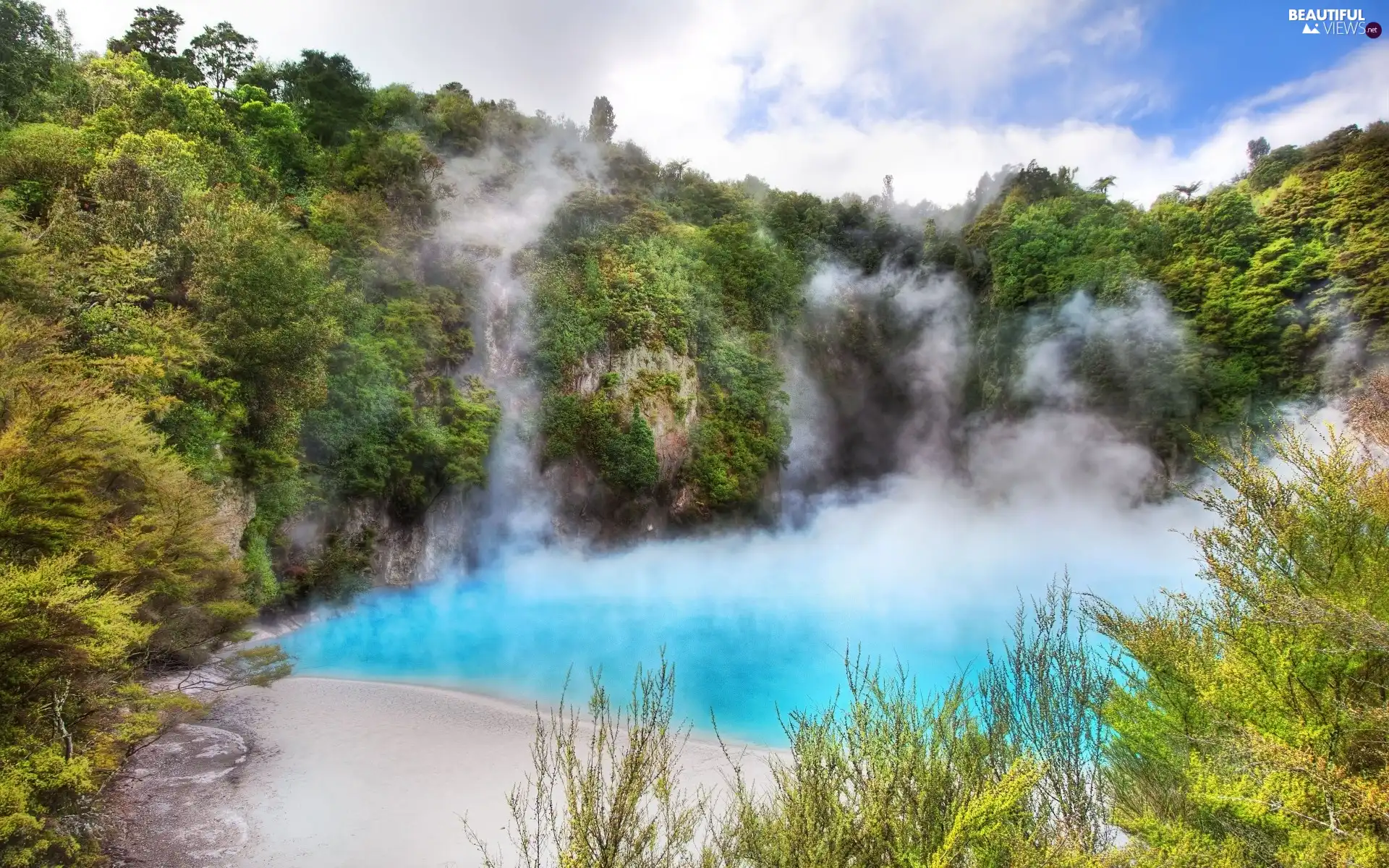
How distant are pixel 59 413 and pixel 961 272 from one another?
133 feet

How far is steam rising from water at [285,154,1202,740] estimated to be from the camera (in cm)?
1934

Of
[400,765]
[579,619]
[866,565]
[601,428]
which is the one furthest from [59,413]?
[866,565]

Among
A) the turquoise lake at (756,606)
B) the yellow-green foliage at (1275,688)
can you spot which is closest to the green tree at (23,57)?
the turquoise lake at (756,606)

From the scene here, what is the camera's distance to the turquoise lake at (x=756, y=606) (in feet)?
58.4

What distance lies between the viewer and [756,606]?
82.4 feet

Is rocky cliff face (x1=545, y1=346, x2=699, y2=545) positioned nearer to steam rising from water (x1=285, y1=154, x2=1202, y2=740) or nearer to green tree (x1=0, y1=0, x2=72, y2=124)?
steam rising from water (x1=285, y1=154, x2=1202, y2=740)

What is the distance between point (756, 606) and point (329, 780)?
16097 mm

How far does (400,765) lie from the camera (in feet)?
40.6

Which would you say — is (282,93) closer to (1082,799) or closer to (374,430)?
(374,430)

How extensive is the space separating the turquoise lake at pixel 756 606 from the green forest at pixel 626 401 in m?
2.45

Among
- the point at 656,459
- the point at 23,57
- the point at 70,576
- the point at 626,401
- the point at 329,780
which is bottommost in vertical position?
the point at 329,780

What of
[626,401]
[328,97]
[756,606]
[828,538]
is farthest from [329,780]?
[328,97]

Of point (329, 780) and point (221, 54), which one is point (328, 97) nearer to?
point (221, 54)

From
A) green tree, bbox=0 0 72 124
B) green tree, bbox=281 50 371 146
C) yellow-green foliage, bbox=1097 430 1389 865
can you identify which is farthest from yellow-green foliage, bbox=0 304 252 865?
green tree, bbox=281 50 371 146
